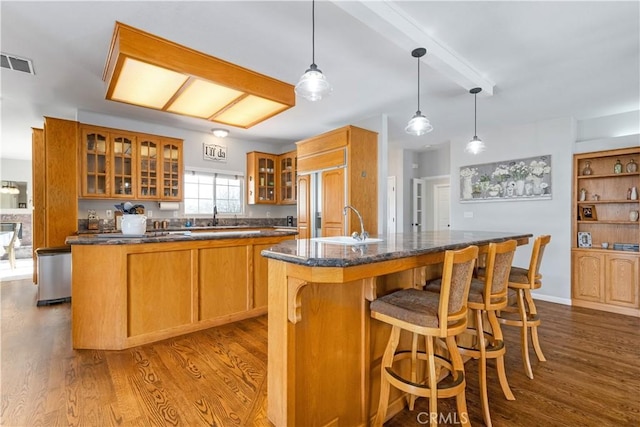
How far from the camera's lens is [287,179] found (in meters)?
6.28

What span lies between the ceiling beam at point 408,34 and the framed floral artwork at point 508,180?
226 centimetres

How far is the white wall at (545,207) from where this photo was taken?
431 cm

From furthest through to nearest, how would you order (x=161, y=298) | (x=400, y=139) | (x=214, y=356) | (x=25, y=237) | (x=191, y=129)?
(x=25, y=237), (x=400, y=139), (x=191, y=129), (x=161, y=298), (x=214, y=356)

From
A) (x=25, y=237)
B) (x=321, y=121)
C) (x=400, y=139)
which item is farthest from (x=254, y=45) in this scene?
(x=25, y=237)

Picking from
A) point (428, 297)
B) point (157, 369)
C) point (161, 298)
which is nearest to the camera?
point (428, 297)

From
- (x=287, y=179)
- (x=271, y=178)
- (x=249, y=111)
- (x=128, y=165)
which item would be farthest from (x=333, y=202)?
(x=128, y=165)

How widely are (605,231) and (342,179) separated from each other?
12.3ft

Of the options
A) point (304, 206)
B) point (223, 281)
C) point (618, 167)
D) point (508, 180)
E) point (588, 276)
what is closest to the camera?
point (223, 281)

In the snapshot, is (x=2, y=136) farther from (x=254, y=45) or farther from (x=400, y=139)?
(x=400, y=139)

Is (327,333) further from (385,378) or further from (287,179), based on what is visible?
(287,179)

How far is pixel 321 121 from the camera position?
4855 millimetres

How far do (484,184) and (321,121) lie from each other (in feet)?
9.46

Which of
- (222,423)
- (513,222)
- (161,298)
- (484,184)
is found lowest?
(222,423)

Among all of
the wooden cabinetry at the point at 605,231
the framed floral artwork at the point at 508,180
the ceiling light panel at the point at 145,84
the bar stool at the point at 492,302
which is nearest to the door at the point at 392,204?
the framed floral artwork at the point at 508,180
